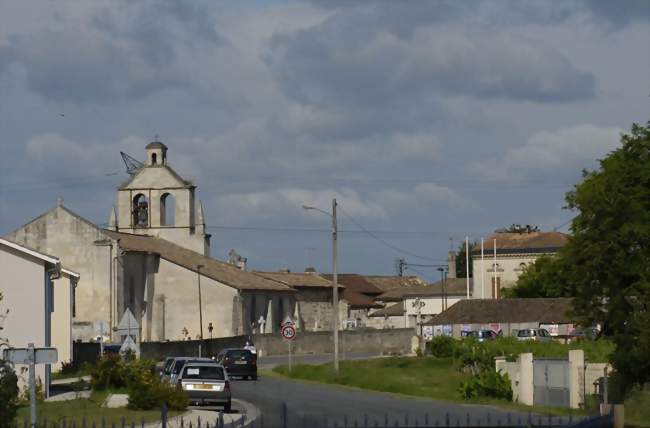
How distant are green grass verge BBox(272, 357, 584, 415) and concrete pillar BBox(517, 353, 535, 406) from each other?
1.80ft

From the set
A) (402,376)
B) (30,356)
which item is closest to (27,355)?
(30,356)

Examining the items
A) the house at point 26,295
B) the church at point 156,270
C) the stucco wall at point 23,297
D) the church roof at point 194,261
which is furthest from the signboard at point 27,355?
the church roof at point 194,261

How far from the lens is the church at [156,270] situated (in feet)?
294

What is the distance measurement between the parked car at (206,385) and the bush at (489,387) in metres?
11.5

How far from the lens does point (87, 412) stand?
33469mm

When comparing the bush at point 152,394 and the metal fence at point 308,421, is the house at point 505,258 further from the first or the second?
the bush at point 152,394

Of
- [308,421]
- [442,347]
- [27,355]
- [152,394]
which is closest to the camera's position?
[27,355]

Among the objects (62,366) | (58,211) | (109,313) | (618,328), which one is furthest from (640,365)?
(58,211)

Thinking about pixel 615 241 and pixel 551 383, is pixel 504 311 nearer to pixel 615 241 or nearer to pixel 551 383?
pixel 551 383

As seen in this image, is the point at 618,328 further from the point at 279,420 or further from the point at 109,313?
the point at 109,313

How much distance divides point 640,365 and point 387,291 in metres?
115

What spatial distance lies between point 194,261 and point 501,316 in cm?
2308

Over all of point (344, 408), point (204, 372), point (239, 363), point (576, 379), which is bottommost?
point (344, 408)

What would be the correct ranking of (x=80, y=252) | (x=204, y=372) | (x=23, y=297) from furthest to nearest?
(x=80, y=252) → (x=23, y=297) → (x=204, y=372)
